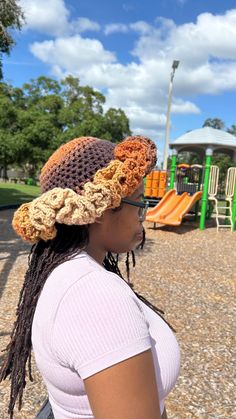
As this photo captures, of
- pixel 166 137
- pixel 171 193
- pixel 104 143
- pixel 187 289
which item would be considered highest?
pixel 166 137

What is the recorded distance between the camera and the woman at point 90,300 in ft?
2.94

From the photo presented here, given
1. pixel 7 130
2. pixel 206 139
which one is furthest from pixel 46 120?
pixel 206 139

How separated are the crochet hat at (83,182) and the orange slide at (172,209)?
9.39m

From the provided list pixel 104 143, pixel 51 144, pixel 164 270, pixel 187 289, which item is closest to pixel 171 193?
pixel 164 270

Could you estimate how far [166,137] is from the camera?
20.0 m

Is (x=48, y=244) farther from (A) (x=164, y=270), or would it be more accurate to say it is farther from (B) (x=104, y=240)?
(A) (x=164, y=270)

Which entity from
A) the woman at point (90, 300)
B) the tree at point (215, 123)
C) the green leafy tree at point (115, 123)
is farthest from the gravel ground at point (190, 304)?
the tree at point (215, 123)

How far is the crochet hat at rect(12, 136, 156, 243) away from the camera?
1.10 m

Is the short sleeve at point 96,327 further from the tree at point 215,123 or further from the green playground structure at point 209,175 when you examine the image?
the tree at point 215,123

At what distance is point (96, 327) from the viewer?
2.99 feet

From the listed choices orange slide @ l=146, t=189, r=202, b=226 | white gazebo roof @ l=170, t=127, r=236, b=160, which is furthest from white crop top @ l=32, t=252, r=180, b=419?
white gazebo roof @ l=170, t=127, r=236, b=160

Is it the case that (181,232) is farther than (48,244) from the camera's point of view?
Yes

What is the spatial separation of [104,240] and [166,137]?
63.2ft

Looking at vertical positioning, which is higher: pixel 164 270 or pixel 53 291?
pixel 53 291
